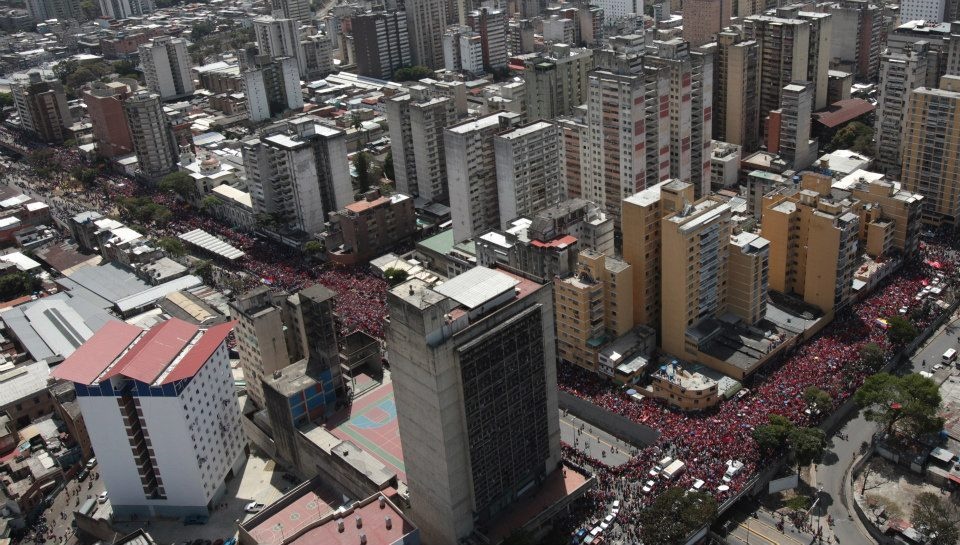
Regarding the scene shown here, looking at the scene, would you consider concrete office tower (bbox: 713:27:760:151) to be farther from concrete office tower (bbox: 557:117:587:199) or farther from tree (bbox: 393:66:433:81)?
tree (bbox: 393:66:433:81)

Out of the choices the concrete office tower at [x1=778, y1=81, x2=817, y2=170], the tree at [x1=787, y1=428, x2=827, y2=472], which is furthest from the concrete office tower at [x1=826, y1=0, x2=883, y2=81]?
the tree at [x1=787, y1=428, x2=827, y2=472]

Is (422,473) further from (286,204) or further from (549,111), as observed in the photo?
(549,111)

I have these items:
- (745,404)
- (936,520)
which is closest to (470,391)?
(745,404)

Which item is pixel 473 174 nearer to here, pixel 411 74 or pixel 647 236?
pixel 647 236

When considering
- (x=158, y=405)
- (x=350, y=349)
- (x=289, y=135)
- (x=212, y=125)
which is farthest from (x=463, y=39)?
(x=158, y=405)

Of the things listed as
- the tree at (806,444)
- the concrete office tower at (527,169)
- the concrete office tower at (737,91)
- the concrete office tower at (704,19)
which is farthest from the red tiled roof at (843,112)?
the tree at (806,444)
